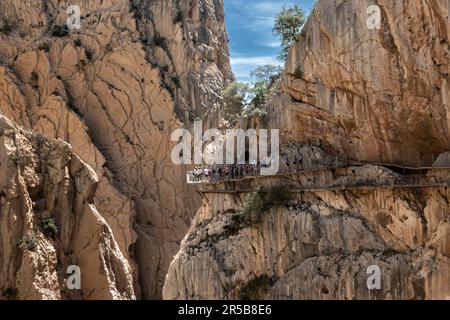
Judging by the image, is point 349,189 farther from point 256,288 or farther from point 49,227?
point 49,227

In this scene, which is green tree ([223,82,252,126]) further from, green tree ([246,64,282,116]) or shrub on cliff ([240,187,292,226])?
shrub on cliff ([240,187,292,226])

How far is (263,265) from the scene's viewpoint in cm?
3325

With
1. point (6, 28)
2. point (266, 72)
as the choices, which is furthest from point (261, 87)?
point (6, 28)

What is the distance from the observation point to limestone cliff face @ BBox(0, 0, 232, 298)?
51.9 metres

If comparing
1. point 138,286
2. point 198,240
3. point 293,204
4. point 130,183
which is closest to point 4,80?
point 130,183

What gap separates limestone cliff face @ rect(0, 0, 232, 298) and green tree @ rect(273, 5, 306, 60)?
14.0 meters

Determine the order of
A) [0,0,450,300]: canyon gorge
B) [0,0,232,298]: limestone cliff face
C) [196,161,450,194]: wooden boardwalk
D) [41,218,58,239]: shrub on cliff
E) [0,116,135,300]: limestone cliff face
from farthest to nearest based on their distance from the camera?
[0,0,232,298]: limestone cliff face < [196,161,450,194]: wooden boardwalk < [41,218,58,239]: shrub on cliff < [0,0,450,300]: canyon gorge < [0,116,135,300]: limestone cliff face

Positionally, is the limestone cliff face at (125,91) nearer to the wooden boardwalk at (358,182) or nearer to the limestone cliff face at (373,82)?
the wooden boardwalk at (358,182)

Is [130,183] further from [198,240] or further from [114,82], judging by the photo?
[198,240]

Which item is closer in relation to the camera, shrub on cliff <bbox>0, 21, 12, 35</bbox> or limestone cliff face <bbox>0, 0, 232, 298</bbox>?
limestone cliff face <bbox>0, 0, 232, 298</bbox>

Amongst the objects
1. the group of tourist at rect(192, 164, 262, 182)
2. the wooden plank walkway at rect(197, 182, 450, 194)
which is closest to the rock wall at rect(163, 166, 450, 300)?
the wooden plank walkway at rect(197, 182, 450, 194)

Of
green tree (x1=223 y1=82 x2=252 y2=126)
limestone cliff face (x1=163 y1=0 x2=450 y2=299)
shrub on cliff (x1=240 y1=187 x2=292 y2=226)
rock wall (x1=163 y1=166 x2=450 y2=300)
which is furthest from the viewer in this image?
green tree (x1=223 y1=82 x2=252 y2=126)

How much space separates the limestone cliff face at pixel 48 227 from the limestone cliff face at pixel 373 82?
11037 millimetres

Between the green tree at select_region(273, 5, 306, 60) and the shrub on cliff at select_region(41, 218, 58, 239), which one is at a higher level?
the green tree at select_region(273, 5, 306, 60)
